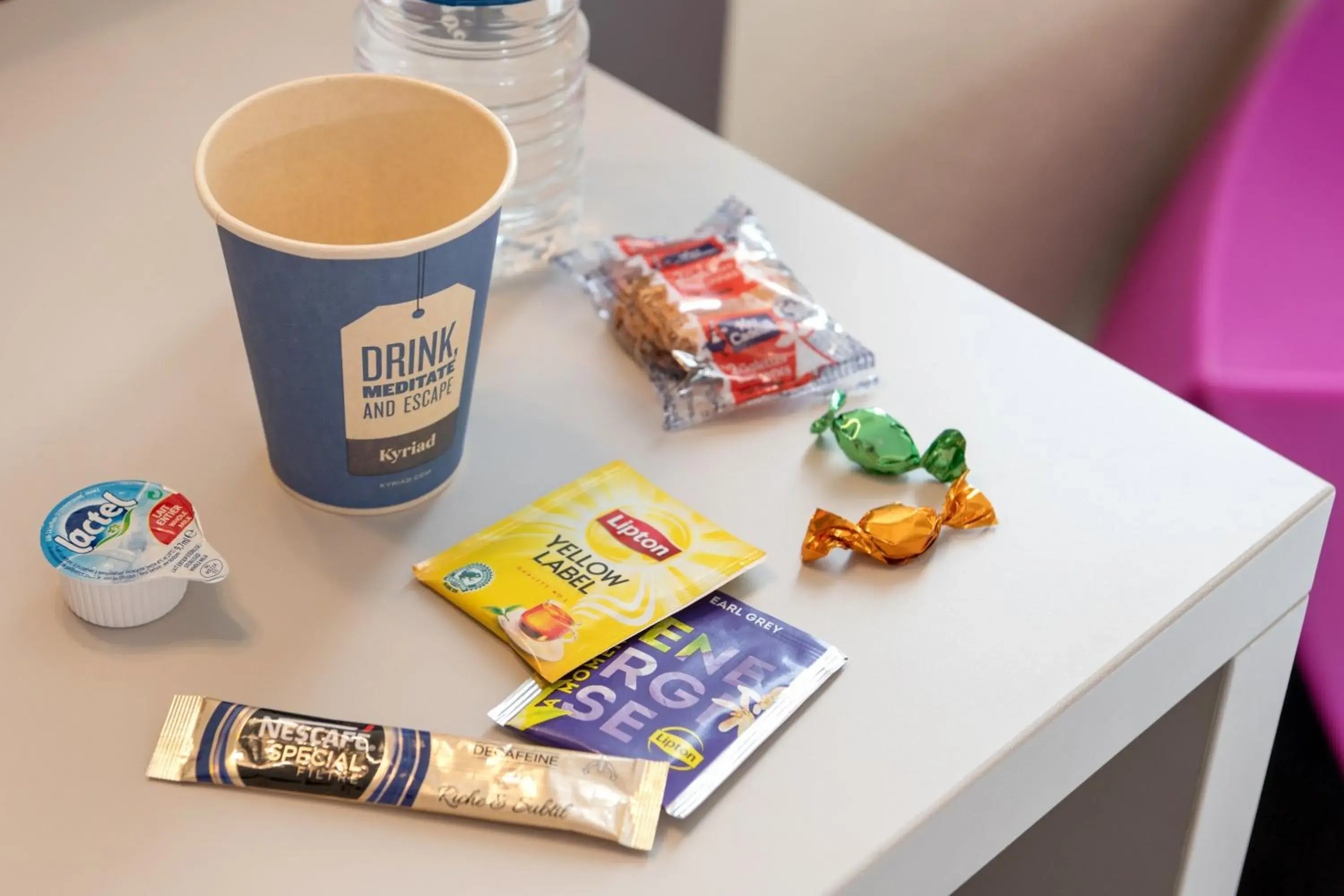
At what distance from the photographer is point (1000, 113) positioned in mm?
1547

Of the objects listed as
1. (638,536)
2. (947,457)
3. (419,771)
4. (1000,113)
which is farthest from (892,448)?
(1000,113)

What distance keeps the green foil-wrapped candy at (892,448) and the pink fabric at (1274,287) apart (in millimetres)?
515

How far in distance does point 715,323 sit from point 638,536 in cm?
15

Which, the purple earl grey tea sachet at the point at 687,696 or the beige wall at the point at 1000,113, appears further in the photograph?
the beige wall at the point at 1000,113

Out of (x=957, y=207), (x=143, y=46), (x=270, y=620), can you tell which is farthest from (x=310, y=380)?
(x=957, y=207)

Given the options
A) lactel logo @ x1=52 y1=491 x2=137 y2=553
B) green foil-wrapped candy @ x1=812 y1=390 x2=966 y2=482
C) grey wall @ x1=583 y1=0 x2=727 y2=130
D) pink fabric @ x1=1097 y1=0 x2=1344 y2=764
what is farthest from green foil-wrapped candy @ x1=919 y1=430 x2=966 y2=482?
grey wall @ x1=583 y1=0 x2=727 y2=130

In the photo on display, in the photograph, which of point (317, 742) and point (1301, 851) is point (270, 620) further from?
point (1301, 851)

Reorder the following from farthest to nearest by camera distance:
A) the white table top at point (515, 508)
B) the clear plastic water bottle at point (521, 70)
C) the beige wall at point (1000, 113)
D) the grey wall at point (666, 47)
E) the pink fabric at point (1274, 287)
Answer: the beige wall at point (1000, 113) → the grey wall at point (666, 47) → the pink fabric at point (1274, 287) → the clear plastic water bottle at point (521, 70) → the white table top at point (515, 508)

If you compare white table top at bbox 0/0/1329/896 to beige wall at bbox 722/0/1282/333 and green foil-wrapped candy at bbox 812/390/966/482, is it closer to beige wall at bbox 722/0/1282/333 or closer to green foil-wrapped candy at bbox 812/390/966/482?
green foil-wrapped candy at bbox 812/390/966/482

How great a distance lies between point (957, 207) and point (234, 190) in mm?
1157

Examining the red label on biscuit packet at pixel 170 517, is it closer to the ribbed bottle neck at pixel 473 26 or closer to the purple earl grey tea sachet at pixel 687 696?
the purple earl grey tea sachet at pixel 687 696

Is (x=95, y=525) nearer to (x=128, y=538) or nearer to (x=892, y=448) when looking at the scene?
(x=128, y=538)

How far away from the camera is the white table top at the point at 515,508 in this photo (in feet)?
1.55

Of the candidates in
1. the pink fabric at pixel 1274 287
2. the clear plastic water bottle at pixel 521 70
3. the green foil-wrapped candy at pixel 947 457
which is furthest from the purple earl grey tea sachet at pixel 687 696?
the pink fabric at pixel 1274 287
